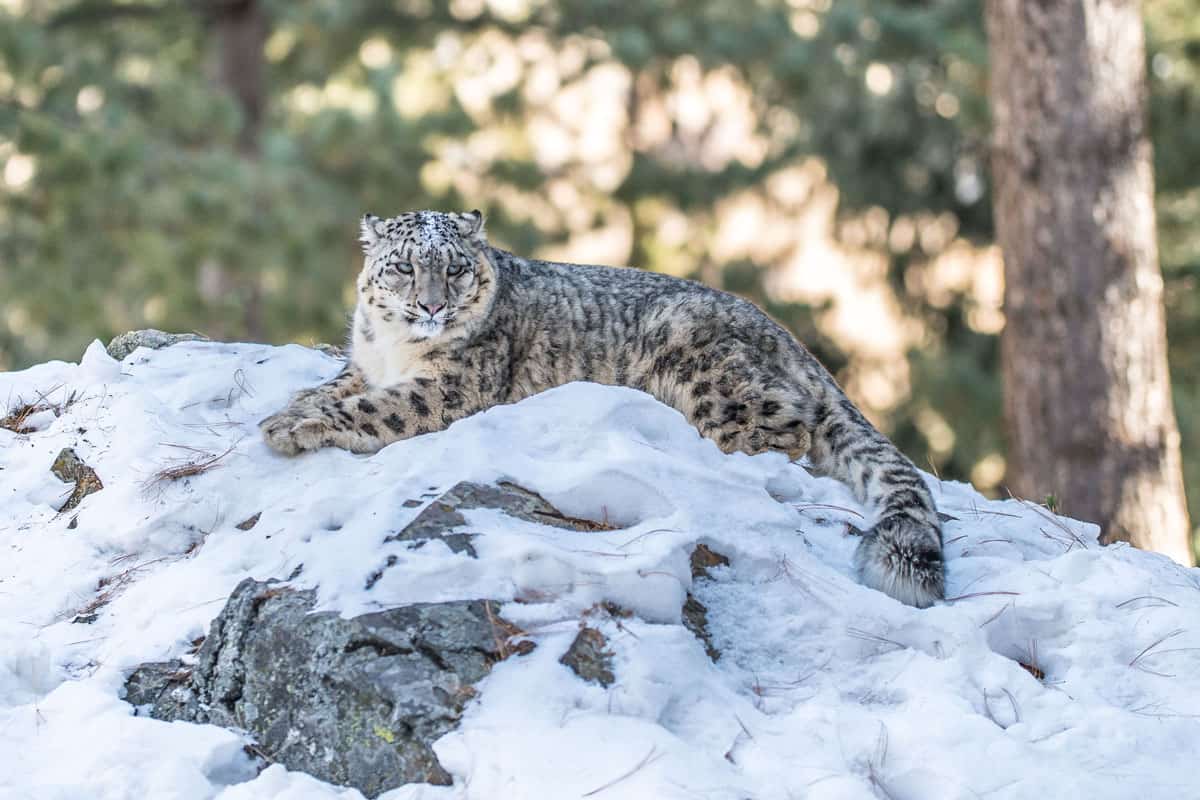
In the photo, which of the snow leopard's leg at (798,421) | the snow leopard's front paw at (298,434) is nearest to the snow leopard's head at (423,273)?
the snow leopard's front paw at (298,434)

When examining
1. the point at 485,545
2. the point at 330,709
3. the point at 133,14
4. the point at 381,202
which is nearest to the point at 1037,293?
the point at 485,545

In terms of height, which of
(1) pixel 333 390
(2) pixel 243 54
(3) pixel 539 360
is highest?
(2) pixel 243 54

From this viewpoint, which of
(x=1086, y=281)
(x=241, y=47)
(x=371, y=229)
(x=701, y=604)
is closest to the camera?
(x=701, y=604)

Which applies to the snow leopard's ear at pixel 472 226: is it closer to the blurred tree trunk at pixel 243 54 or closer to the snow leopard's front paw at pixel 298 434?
the snow leopard's front paw at pixel 298 434

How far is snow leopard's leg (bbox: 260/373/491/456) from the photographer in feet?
17.4

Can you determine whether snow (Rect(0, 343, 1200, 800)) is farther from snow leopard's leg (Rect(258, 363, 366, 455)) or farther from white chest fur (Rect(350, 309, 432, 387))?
white chest fur (Rect(350, 309, 432, 387))

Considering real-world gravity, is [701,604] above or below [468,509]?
below

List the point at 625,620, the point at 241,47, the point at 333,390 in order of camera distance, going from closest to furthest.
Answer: the point at 625,620
the point at 333,390
the point at 241,47

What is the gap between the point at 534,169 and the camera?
15.9 metres

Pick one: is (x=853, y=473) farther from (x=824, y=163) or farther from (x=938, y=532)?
(x=824, y=163)

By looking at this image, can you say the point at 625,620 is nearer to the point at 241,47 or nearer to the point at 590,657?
the point at 590,657

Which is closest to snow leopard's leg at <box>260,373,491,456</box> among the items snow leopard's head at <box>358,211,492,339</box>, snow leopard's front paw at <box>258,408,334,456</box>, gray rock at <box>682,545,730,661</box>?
snow leopard's front paw at <box>258,408,334,456</box>

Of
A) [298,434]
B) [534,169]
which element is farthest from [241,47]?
[298,434]

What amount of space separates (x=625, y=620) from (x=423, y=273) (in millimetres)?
2189
